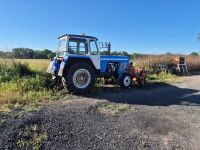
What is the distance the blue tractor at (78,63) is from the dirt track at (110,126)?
112cm

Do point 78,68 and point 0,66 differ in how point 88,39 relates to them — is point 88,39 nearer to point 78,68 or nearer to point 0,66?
point 78,68

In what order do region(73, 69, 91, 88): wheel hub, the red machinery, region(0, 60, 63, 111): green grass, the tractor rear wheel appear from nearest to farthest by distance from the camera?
region(0, 60, 63, 111): green grass, region(73, 69, 91, 88): wheel hub, the tractor rear wheel, the red machinery

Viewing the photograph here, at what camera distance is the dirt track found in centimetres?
415

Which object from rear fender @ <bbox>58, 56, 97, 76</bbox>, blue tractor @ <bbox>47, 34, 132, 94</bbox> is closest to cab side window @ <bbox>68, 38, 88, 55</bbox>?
blue tractor @ <bbox>47, 34, 132, 94</bbox>

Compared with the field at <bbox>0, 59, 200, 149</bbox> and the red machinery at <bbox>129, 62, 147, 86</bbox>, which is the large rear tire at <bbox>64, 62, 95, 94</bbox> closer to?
the field at <bbox>0, 59, 200, 149</bbox>

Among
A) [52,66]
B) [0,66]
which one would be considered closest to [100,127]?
[52,66]

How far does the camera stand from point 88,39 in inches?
332

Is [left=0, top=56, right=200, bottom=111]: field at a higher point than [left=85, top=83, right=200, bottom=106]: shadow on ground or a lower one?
higher

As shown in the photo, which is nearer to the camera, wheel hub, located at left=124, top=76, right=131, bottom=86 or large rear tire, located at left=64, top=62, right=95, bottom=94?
large rear tire, located at left=64, top=62, right=95, bottom=94

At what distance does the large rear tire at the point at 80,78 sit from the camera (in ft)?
25.3

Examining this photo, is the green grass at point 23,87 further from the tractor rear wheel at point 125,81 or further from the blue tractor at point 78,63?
the tractor rear wheel at point 125,81

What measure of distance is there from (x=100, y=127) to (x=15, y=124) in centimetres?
165

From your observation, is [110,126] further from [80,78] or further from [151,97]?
[80,78]

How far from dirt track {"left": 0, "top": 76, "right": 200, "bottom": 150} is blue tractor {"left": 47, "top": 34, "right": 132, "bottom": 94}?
1117 mm
